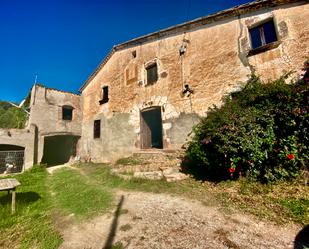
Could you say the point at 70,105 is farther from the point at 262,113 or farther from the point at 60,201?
the point at 262,113

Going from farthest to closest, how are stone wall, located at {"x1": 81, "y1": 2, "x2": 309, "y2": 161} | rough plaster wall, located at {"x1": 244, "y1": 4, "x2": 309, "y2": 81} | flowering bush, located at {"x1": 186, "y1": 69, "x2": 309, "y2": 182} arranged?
stone wall, located at {"x1": 81, "y1": 2, "x2": 309, "y2": 161} → rough plaster wall, located at {"x1": 244, "y1": 4, "x2": 309, "y2": 81} → flowering bush, located at {"x1": 186, "y1": 69, "x2": 309, "y2": 182}

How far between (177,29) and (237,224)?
9.69 m

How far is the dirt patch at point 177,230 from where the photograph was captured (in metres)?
2.74

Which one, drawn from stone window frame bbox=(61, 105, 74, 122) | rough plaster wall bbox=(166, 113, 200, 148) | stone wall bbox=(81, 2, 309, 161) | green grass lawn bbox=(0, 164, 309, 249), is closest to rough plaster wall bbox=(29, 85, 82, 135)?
stone window frame bbox=(61, 105, 74, 122)

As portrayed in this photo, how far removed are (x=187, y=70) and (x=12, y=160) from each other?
37.2 feet

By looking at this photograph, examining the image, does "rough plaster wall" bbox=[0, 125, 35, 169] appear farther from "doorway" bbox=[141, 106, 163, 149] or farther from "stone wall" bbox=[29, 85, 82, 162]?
"doorway" bbox=[141, 106, 163, 149]

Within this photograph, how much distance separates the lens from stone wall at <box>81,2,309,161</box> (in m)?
7.13

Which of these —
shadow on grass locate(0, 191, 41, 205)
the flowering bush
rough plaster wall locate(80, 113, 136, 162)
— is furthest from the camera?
rough plaster wall locate(80, 113, 136, 162)

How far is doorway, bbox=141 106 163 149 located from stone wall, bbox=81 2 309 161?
34 cm

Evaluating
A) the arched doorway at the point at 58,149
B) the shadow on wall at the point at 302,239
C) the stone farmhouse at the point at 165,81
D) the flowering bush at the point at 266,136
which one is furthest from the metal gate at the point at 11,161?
the shadow on wall at the point at 302,239

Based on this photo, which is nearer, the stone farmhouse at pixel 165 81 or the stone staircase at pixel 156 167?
the stone staircase at pixel 156 167

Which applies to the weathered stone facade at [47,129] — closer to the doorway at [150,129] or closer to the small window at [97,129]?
the small window at [97,129]

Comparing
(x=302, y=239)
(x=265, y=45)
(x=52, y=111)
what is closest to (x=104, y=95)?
(x=52, y=111)

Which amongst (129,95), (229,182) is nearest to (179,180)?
(229,182)
